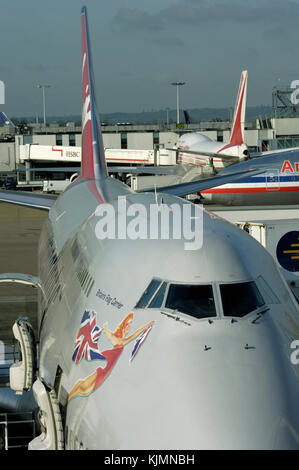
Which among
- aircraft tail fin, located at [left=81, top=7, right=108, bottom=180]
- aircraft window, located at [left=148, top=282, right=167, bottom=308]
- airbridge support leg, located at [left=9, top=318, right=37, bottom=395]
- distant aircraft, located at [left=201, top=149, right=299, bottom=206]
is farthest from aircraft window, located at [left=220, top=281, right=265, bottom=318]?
distant aircraft, located at [left=201, top=149, right=299, bottom=206]

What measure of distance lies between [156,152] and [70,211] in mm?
56833

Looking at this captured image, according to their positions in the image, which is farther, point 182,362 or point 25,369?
point 25,369

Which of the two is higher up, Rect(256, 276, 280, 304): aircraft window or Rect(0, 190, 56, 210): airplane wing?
Rect(0, 190, 56, 210): airplane wing

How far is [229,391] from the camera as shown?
620cm

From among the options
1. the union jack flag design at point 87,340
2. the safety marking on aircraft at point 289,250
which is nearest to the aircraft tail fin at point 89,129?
the safety marking on aircraft at point 289,250

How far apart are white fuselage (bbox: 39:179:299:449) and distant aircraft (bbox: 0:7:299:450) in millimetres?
12

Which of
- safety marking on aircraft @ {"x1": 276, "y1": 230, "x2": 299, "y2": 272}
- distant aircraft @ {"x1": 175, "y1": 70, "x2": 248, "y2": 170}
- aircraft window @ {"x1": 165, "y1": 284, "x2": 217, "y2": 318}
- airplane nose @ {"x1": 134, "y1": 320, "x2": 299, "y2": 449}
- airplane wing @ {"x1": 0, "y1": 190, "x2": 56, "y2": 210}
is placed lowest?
safety marking on aircraft @ {"x1": 276, "y1": 230, "x2": 299, "y2": 272}

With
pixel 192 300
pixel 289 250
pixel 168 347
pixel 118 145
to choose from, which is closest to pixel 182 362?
pixel 168 347

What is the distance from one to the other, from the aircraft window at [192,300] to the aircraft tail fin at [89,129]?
11.0m

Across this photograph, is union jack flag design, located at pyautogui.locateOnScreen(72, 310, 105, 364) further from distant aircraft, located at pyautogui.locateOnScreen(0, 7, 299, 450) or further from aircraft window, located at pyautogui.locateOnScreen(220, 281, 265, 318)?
aircraft window, located at pyautogui.locateOnScreen(220, 281, 265, 318)

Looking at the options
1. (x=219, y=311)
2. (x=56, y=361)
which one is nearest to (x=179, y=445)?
(x=219, y=311)

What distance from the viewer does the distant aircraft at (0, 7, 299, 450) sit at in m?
6.03

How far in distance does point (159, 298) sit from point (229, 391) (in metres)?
1.54

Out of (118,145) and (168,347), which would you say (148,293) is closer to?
(168,347)
